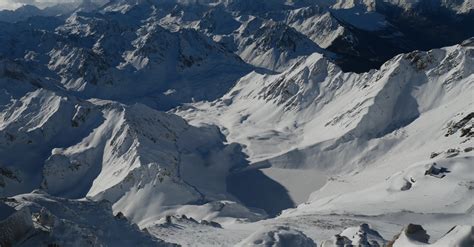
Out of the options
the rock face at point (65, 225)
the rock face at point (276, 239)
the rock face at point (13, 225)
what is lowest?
the rock face at point (276, 239)

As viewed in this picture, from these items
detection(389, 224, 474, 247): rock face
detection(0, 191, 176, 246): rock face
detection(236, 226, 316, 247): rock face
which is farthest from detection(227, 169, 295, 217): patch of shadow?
detection(389, 224, 474, 247): rock face

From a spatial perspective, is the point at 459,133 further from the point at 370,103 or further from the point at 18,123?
the point at 18,123

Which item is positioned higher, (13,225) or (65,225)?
(13,225)

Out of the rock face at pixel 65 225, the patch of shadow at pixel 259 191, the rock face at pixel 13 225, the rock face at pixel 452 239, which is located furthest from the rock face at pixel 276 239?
the patch of shadow at pixel 259 191

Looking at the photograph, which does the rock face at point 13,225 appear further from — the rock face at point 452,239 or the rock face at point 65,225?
the rock face at point 452,239

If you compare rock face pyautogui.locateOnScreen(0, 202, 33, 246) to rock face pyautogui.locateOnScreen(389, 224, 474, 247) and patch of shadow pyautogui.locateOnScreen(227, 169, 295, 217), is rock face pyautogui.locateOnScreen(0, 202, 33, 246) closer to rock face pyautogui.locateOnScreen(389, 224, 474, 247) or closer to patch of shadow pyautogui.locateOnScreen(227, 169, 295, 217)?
rock face pyautogui.locateOnScreen(389, 224, 474, 247)

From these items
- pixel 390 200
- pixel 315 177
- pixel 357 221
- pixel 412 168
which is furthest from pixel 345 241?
pixel 315 177

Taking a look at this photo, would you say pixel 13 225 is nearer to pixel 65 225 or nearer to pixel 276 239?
pixel 65 225

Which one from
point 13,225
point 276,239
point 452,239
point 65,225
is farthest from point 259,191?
point 452,239
